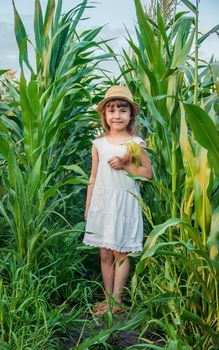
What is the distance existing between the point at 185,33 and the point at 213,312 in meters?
1.38

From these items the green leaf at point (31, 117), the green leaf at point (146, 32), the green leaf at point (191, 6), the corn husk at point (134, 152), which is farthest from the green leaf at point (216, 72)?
the green leaf at point (31, 117)

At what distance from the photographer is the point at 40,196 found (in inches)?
120

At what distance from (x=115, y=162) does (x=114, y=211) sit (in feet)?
0.80

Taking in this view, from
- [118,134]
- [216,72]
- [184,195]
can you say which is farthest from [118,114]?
[216,72]

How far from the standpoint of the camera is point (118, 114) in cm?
315

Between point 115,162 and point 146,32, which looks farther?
point 115,162

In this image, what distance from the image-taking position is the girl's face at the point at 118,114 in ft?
10.3

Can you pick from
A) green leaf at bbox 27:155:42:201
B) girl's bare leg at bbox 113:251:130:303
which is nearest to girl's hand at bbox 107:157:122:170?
green leaf at bbox 27:155:42:201

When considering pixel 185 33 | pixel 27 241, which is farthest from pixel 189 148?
pixel 27 241

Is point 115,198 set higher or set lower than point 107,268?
higher

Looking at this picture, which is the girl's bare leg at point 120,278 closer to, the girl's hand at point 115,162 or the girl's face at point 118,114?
the girl's hand at point 115,162

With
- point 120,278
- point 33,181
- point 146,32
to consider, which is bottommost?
point 120,278

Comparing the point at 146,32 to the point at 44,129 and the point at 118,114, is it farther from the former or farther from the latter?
the point at 44,129

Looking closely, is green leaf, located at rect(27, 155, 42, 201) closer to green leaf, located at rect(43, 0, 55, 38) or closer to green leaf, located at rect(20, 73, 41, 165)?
green leaf, located at rect(20, 73, 41, 165)
